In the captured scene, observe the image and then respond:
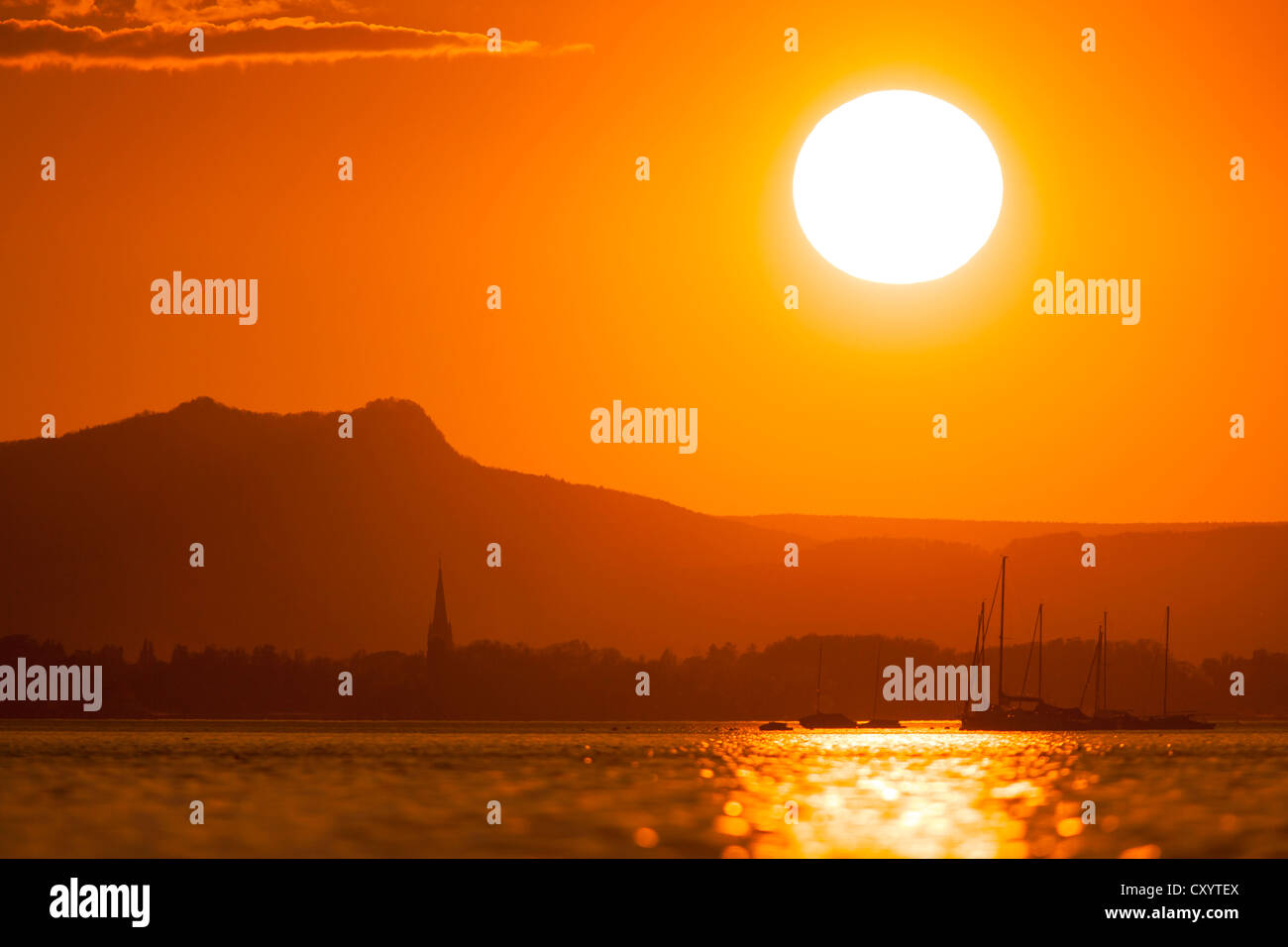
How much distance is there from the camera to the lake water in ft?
178

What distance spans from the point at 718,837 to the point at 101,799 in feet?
107

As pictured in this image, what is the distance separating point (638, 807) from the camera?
2815 inches

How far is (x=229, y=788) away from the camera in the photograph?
85.6m

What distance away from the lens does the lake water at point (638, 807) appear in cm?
5412
